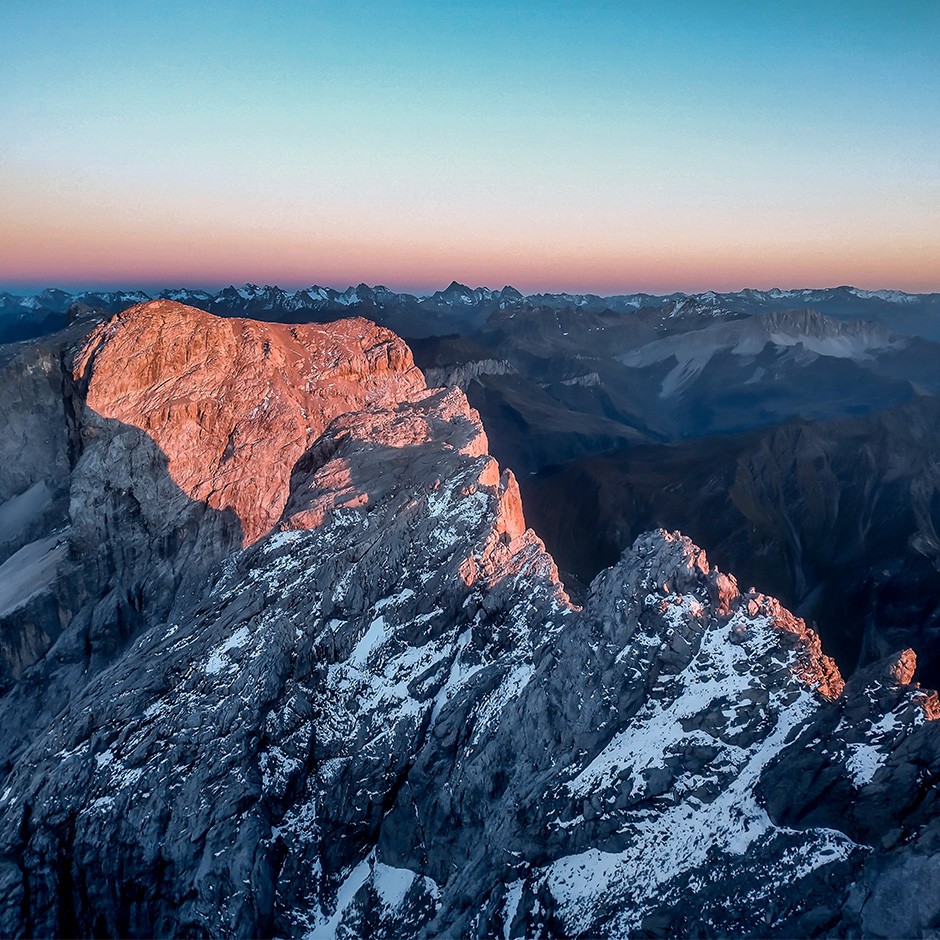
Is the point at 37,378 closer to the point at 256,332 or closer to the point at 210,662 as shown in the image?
the point at 256,332

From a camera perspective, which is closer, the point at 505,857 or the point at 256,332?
the point at 505,857

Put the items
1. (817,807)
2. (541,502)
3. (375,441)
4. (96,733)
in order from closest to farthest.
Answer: (817,807) < (96,733) < (375,441) < (541,502)

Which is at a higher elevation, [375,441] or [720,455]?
[375,441]

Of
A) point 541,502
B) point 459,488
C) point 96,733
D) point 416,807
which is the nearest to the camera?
point 416,807

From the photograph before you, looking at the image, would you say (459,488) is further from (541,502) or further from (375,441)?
(541,502)

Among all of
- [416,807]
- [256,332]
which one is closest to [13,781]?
[416,807]

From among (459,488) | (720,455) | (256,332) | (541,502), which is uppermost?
(256,332)
